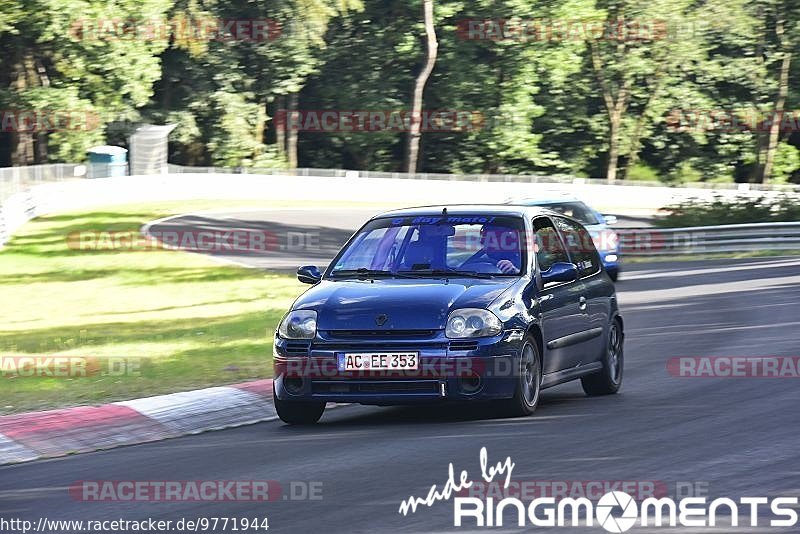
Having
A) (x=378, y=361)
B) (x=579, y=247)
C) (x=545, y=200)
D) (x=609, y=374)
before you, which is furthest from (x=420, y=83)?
(x=378, y=361)

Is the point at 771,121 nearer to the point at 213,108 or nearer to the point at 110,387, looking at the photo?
the point at 213,108

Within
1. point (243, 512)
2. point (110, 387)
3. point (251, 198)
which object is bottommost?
point (251, 198)

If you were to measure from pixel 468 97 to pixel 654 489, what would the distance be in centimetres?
6679

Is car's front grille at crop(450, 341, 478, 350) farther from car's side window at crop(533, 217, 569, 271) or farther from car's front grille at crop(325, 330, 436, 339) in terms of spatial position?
car's side window at crop(533, 217, 569, 271)

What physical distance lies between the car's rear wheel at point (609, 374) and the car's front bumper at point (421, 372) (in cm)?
211

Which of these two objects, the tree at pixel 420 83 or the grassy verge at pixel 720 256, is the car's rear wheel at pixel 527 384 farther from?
the tree at pixel 420 83

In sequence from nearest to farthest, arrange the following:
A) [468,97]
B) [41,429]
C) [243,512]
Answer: [243,512]
[41,429]
[468,97]

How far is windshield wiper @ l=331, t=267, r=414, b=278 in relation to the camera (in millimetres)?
10336

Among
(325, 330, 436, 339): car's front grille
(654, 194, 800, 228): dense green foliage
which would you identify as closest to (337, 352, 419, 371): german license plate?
(325, 330, 436, 339): car's front grille

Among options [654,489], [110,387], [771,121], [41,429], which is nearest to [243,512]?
[654,489]

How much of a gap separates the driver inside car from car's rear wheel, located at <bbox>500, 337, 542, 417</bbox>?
2.14 feet

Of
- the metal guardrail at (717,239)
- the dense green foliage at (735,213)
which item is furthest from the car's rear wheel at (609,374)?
the dense green foliage at (735,213)

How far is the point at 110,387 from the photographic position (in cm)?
1269

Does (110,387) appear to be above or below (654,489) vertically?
below
